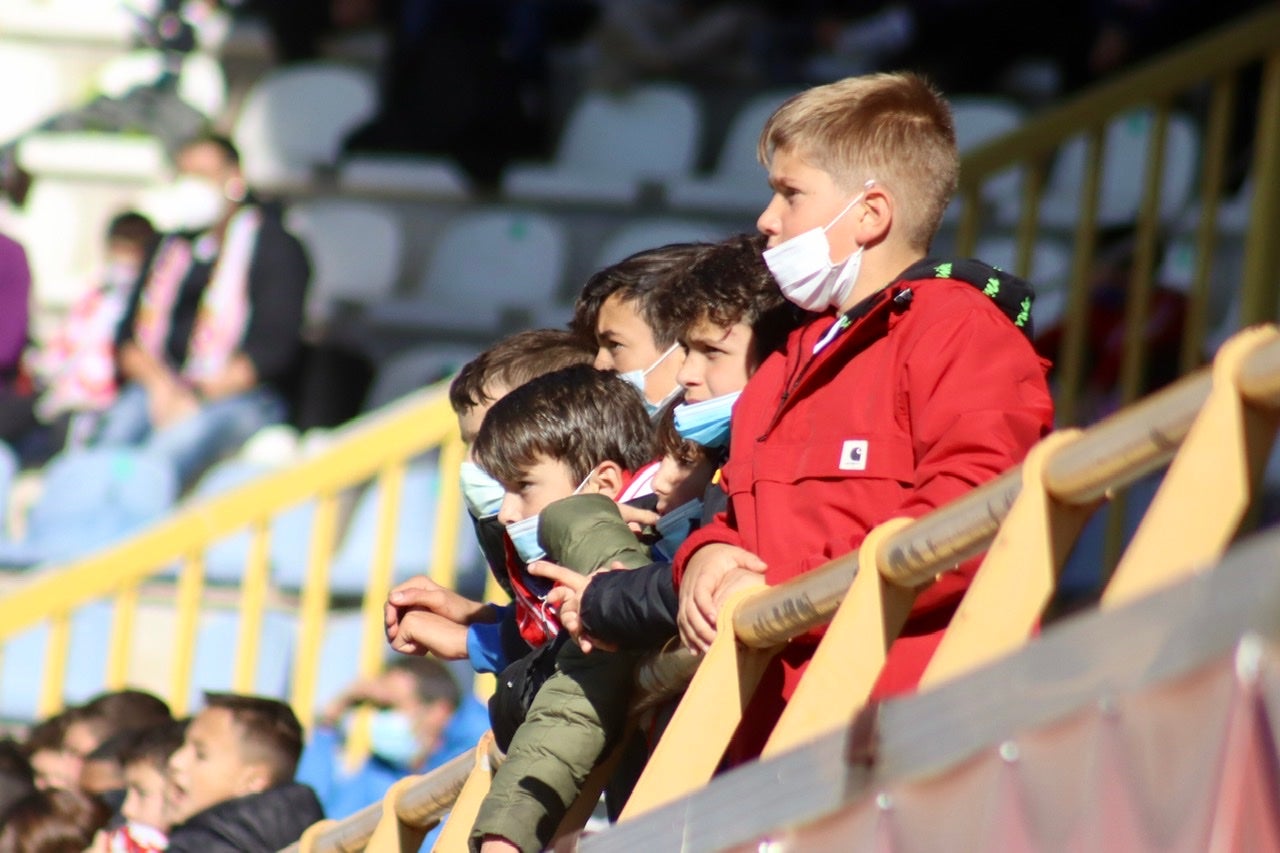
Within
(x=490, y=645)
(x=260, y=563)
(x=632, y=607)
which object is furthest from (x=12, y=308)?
(x=632, y=607)

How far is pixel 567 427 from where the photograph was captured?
9.37 feet

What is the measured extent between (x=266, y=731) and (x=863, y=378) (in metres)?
2.11

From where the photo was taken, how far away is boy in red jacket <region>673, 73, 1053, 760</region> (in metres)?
2.38

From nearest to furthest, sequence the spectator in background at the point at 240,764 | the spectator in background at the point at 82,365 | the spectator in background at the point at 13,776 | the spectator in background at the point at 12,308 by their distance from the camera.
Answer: the spectator in background at the point at 240,764 → the spectator in background at the point at 13,776 → the spectator in background at the point at 82,365 → the spectator in background at the point at 12,308

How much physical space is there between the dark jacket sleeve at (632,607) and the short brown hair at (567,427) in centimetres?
35

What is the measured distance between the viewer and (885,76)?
272 centimetres

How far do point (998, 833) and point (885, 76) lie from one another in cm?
123

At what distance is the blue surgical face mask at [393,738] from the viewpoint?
512cm

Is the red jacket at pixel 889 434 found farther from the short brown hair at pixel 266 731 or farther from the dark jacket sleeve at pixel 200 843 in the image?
the short brown hair at pixel 266 731

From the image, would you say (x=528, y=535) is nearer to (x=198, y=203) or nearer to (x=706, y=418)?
(x=706, y=418)

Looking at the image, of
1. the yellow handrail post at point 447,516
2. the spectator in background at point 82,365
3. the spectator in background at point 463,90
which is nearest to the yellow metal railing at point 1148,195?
the yellow handrail post at point 447,516

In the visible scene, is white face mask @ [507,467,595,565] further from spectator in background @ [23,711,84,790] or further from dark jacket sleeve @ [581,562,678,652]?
spectator in background @ [23,711,84,790]

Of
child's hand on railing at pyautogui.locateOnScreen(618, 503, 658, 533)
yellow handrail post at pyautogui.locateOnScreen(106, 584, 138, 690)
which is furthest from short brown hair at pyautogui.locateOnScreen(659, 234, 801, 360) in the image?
yellow handrail post at pyautogui.locateOnScreen(106, 584, 138, 690)

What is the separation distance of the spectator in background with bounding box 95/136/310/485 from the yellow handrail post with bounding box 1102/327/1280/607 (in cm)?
532
